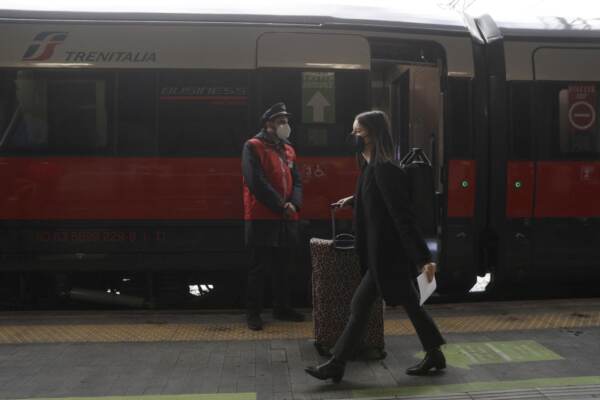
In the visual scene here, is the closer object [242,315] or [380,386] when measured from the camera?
[380,386]

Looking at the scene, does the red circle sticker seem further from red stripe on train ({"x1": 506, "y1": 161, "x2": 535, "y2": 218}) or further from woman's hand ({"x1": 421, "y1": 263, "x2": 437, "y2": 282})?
woman's hand ({"x1": 421, "y1": 263, "x2": 437, "y2": 282})

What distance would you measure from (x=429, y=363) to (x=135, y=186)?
128 inches

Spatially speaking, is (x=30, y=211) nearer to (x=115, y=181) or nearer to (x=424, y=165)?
(x=115, y=181)

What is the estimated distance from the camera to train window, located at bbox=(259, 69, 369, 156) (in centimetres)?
630

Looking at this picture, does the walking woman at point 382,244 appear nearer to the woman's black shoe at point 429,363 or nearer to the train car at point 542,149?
the woman's black shoe at point 429,363

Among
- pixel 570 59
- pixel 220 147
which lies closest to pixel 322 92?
pixel 220 147

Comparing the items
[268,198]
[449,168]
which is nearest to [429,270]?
[268,198]

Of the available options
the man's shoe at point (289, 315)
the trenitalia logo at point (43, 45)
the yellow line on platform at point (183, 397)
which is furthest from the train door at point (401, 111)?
the yellow line on platform at point (183, 397)

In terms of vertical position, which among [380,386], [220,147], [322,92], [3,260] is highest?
[322,92]

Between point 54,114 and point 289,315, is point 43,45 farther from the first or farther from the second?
point 289,315

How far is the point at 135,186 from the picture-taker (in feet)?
20.2

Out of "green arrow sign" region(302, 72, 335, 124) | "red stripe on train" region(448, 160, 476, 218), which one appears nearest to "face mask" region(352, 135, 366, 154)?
"green arrow sign" region(302, 72, 335, 124)

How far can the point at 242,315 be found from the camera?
6.02m

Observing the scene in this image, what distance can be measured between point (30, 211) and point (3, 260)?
1.77 ft
